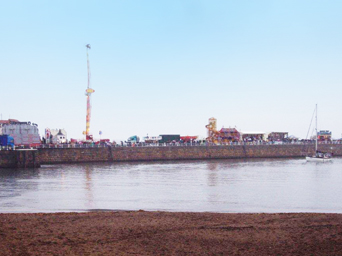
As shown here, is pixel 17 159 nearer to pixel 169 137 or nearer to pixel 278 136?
pixel 169 137

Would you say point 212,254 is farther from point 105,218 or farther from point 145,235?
point 105,218

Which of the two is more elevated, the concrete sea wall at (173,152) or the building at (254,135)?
the building at (254,135)

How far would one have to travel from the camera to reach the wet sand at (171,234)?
512 inches

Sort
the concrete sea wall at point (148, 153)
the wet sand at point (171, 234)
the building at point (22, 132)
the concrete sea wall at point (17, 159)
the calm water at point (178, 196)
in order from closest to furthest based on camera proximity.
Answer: the wet sand at point (171, 234), the calm water at point (178, 196), the concrete sea wall at point (17, 159), the concrete sea wall at point (148, 153), the building at point (22, 132)

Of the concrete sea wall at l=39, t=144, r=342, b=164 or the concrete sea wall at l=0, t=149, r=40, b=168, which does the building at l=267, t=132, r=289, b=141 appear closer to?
the concrete sea wall at l=39, t=144, r=342, b=164

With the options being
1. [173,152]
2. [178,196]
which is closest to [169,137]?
[173,152]

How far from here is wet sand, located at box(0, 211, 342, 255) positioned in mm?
13016

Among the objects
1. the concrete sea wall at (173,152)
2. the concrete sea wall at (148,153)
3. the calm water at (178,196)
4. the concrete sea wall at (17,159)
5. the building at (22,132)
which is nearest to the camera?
the calm water at (178,196)

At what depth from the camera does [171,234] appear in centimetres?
1530

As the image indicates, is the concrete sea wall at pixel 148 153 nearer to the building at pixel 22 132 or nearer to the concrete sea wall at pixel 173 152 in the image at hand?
the concrete sea wall at pixel 173 152

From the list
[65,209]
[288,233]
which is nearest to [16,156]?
[65,209]

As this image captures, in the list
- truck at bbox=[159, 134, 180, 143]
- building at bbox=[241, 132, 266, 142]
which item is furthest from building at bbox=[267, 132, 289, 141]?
truck at bbox=[159, 134, 180, 143]

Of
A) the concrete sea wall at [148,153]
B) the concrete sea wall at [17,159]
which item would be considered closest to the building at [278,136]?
the concrete sea wall at [148,153]

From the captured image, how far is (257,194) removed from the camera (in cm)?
3112
